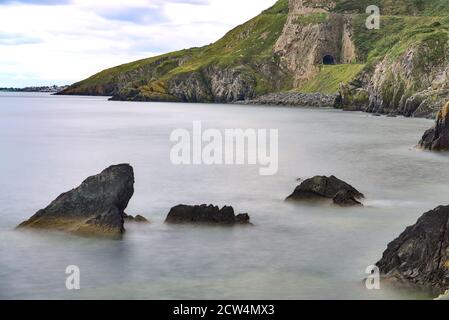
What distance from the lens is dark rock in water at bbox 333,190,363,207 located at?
37.5 m

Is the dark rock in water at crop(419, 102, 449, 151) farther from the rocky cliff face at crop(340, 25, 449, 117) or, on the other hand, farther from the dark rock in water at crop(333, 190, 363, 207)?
the rocky cliff face at crop(340, 25, 449, 117)

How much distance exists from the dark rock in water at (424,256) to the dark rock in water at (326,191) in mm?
14324

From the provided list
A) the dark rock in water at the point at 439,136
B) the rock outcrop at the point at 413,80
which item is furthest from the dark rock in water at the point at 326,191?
the rock outcrop at the point at 413,80

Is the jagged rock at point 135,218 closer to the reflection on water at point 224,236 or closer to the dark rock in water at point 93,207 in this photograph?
the reflection on water at point 224,236

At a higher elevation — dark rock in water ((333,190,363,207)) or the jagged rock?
→ dark rock in water ((333,190,363,207))

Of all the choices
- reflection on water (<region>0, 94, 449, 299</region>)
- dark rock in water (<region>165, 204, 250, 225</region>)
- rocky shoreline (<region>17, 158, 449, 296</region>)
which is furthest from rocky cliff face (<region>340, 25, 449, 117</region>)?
dark rock in water (<region>165, 204, 250, 225</region>)

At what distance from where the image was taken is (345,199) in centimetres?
3766

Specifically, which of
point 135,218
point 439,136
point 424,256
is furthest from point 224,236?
point 439,136

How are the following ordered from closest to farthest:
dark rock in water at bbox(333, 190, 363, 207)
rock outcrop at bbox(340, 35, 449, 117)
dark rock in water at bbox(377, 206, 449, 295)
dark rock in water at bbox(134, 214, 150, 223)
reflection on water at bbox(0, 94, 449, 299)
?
dark rock in water at bbox(377, 206, 449, 295) < reflection on water at bbox(0, 94, 449, 299) < dark rock in water at bbox(134, 214, 150, 223) < dark rock in water at bbox(333, 190, 363, 207) < rock outcrop at bbox(340, 35, 449, 117)

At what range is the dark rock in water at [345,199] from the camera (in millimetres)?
37500

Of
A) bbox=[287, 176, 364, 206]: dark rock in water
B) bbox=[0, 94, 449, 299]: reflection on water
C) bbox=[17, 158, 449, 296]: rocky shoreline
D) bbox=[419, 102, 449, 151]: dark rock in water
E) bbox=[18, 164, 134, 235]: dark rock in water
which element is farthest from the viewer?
bbox=[419, 102, 449, 151]: dark rock in water

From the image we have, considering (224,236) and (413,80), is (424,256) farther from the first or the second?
(413,80)

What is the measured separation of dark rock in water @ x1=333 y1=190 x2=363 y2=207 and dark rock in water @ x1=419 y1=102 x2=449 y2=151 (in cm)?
3172
